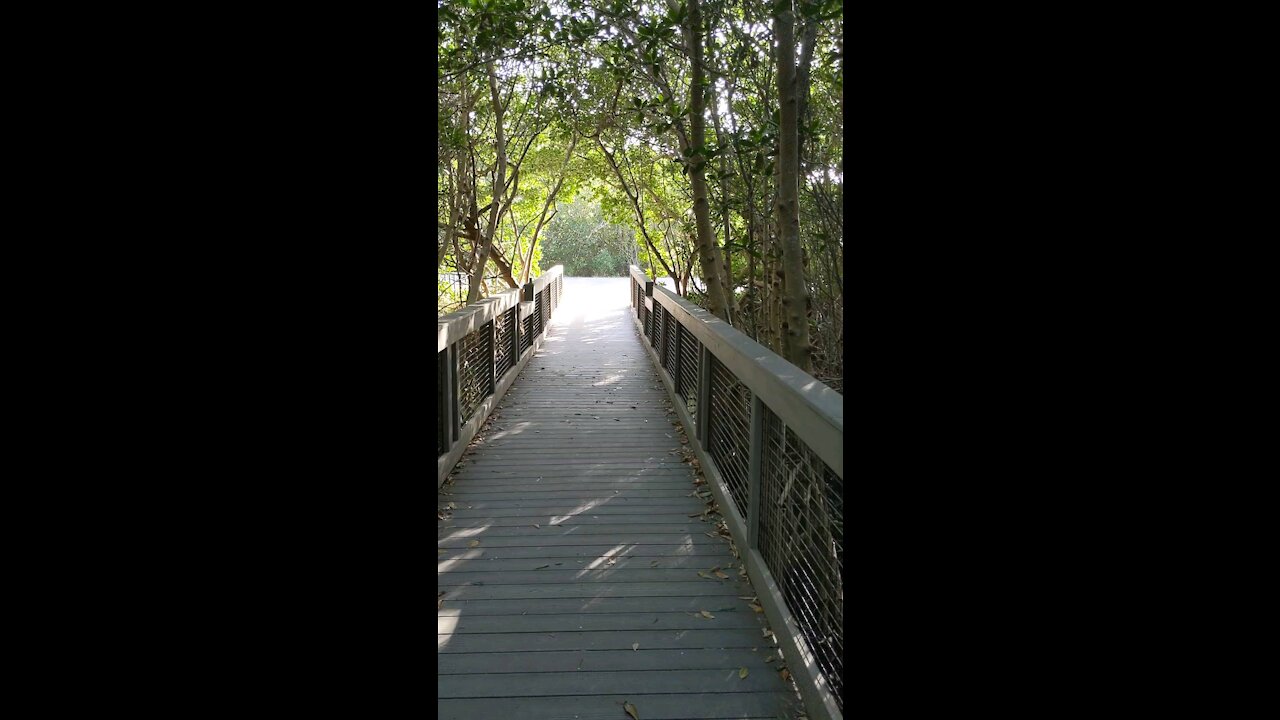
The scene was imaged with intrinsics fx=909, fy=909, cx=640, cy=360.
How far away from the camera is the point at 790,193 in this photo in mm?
4148

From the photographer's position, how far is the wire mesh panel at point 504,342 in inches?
307

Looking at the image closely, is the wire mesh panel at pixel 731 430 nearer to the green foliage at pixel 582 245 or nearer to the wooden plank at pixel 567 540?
the wooden plank at pixel 567 540

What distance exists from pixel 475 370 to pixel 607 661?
4.18 m

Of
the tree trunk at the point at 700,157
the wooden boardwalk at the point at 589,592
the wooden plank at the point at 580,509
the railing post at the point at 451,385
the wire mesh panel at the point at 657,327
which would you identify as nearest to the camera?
the wooden boardwalk at the point at 589,592

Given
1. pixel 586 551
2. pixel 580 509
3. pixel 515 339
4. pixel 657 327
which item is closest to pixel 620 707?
pixel 586 551

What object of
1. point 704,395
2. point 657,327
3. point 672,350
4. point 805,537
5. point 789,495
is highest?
point 657,327

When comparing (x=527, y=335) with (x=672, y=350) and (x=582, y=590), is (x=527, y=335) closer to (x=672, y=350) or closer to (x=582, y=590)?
(x=672, y=350)

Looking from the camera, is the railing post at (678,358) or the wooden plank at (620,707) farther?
the railing post at (678,358)

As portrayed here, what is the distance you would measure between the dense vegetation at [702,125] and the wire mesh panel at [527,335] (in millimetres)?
930

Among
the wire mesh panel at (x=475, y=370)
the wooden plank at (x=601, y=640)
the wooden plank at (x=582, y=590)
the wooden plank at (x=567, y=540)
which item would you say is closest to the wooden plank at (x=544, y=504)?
the wooden plank at (x=567, y=540)

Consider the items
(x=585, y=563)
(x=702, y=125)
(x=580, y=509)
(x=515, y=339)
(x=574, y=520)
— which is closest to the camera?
(x=585, y=563)
